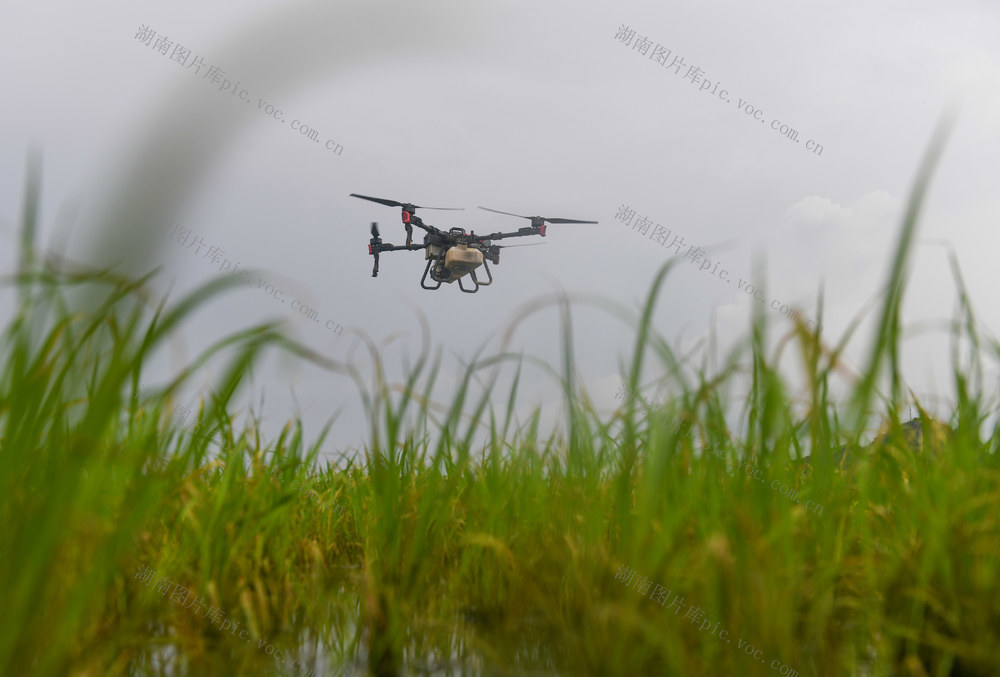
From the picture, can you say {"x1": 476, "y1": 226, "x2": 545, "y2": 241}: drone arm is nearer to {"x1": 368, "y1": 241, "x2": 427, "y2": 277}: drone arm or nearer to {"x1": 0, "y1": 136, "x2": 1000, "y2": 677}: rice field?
{"x1": 368, "y1": 241, "x2": 427, "y2": 277}: drone arm

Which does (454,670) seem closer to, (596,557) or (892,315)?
(596,557)

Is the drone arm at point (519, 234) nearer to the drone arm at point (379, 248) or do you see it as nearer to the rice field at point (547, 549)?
the drone arm at point (379, 248)

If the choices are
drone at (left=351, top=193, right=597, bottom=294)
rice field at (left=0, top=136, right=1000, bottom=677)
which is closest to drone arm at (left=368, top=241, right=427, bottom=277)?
drone at (left=351, top=193, right=597, bottom=294)

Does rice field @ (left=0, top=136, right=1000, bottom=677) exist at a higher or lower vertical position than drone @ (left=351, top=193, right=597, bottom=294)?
lower

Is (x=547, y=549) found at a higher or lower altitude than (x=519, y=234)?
lower

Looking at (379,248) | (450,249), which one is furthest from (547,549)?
(379,248)

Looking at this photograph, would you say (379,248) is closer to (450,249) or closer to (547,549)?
(450,249)

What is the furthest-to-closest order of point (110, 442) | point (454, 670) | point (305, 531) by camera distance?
point (305, 531) < point (110, 442) < point (454, 670)

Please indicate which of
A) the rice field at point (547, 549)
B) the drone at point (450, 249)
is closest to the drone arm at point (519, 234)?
the drone at point (450, 249)

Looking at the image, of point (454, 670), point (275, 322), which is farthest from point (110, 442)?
point (454, 670)

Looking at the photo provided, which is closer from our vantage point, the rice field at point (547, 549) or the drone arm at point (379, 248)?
the rice field at point (547, 549)

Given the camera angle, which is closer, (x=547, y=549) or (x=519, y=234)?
(x=547, y=549)
